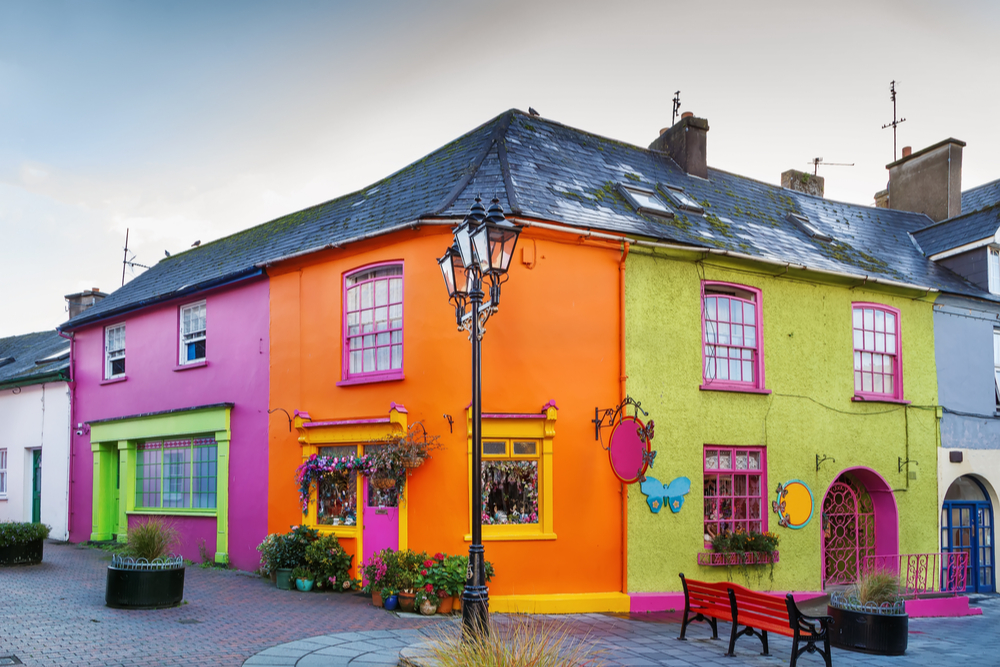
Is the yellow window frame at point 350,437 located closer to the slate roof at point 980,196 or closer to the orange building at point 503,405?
the orange building at point 503,405

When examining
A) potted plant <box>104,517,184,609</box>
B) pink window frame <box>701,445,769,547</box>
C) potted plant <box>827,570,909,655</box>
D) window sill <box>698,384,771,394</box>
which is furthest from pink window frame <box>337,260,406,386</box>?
potted plant <box>827,570,909,655</box>

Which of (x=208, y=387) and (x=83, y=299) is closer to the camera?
(x=208, y=387)

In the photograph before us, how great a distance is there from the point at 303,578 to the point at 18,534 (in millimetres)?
5655

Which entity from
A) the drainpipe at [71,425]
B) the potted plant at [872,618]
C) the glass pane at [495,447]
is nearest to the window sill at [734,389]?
the glass pane at [495,447]

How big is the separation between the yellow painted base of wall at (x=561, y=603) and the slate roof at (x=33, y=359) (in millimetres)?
14170

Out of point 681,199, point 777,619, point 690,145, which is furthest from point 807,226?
point 777,619

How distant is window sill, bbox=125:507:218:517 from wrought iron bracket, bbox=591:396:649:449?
25.7 ft

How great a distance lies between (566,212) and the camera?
1364 centimetres

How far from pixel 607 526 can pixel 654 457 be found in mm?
1351

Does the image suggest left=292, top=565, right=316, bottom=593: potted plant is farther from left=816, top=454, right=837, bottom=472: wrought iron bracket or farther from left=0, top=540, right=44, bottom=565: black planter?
left=816, top=454, right=837, bottom=472: wrought iron bracket

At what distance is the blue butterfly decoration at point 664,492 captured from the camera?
1352cm

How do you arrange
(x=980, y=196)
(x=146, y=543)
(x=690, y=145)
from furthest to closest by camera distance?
1. (x=980, y=196)
2. (x=690, y=145)
3. (x=146, y=543)

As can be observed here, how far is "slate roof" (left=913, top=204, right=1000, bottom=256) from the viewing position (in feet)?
60.8

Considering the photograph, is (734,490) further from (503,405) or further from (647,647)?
(647,647)
